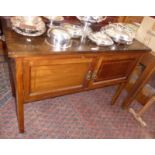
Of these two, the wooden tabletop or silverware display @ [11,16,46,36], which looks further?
silverware display @ [11,16,46,36]

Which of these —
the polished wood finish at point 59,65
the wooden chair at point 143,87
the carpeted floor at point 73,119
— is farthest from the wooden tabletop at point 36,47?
the carpeted floor at point 73,119

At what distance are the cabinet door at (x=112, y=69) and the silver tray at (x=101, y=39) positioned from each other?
0.09 metres

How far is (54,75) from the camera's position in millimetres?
1030

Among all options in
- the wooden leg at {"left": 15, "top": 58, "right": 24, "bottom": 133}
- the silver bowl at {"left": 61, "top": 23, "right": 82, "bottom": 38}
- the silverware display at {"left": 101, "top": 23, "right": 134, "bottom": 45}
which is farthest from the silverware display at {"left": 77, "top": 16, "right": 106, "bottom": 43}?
the wooden leg at {"left": 15, "top": 58, "right": 24, "bottom": 133}

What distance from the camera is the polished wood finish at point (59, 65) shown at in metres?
0.87

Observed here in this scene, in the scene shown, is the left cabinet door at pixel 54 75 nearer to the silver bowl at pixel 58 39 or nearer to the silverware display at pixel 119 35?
the silver bowl at pixel 58 39

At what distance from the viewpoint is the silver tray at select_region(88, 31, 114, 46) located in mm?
1082

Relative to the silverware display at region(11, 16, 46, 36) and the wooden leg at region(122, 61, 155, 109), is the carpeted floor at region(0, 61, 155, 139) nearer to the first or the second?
the wooden leg at region(122, 61, 155, 109)

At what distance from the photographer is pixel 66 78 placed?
1095mm

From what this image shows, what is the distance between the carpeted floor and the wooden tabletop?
0.73m

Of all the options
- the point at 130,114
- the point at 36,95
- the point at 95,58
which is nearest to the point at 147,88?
the point at 130,114

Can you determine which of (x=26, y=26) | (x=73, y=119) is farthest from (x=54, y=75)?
(x=73, y=119)
